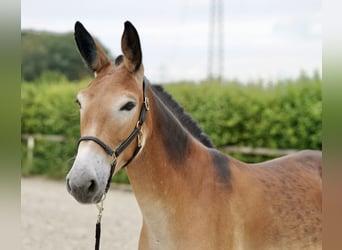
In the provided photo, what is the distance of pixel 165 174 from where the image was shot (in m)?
2.57

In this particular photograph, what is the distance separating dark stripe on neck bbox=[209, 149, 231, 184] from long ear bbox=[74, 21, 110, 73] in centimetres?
88

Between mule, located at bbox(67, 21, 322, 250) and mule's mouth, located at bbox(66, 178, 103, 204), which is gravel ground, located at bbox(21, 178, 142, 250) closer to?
mule, located at bbox(67, 21, 322, 250)

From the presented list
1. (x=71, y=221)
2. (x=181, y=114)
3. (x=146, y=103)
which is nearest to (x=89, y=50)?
(x=146, y=103)

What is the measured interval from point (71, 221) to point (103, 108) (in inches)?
261

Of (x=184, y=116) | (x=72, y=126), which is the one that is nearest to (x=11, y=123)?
(x=184, y=116)

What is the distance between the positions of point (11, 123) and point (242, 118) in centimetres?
906

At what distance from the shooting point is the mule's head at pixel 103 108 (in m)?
2.06

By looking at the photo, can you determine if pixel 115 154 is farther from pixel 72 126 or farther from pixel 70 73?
pixel 70 73

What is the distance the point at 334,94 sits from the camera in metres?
0.94

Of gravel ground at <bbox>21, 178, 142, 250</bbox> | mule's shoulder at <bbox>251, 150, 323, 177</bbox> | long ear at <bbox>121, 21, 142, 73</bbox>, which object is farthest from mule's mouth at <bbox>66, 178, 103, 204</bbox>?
gravel ground at <bbox>21, 178, 142, 250</bbox>

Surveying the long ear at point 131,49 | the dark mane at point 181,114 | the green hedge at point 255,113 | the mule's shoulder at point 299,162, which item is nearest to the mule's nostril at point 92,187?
the long ear at point 131,49

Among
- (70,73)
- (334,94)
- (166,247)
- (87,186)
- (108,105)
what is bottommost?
(70,73)

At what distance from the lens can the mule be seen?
2.19 metres

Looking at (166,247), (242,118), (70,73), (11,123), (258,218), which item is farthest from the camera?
(70,73)
